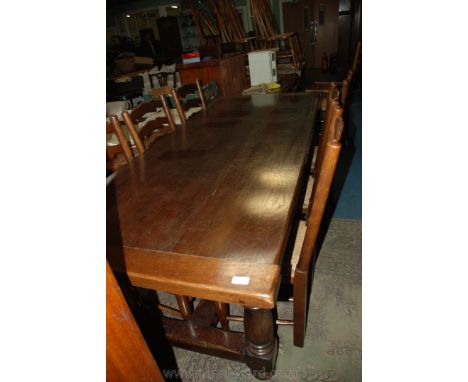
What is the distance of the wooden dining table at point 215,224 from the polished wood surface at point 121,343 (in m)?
0.20

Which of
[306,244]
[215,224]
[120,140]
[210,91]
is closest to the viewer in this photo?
[215,224]

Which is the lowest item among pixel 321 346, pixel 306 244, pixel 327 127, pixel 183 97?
pixel 321 346

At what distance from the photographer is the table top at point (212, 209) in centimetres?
72

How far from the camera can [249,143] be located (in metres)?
1.53

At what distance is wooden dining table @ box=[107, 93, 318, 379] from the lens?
0.72m

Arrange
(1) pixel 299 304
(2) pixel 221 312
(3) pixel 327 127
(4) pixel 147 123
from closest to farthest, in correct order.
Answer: (1) pixel 299 304, (2) pixel 221 312, (3) pixel 327 127, (4) pixel 147 123

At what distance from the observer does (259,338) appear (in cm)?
103

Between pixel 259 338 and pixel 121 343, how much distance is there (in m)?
0.69

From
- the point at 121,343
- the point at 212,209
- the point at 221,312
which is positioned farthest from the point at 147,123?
the point at 121,343

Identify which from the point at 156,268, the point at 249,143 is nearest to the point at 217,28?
the point at 249,143

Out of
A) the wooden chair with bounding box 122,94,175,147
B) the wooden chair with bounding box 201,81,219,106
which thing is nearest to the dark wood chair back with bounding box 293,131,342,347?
the wooden chair with bounding box 122,94,175,147

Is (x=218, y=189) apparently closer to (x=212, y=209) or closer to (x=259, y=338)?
(x=212, y=209)

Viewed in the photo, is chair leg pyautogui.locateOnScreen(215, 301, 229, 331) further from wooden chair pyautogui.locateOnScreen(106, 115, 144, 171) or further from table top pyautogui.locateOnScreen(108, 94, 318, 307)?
wooden chair pyautogui.locateOnScreen(106, 115, 144, 171)
